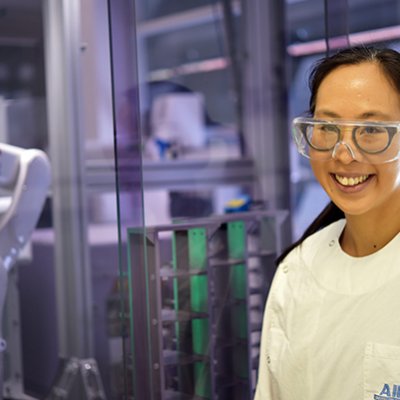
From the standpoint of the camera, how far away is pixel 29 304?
2.89 meters

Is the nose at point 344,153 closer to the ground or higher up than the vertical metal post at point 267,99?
closer to the ground

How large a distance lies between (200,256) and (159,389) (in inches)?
13.4

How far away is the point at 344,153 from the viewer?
135 cm

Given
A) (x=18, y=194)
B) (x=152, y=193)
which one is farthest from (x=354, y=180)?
(x=152, y=193)

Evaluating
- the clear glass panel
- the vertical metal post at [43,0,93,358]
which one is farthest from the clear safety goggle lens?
the vertical metal post at [43,0,93,358]

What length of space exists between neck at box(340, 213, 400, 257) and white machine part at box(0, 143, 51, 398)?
1.16 m

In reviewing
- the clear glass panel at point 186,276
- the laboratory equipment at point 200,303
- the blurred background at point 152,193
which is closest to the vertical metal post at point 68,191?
the blurred background at point 152,193

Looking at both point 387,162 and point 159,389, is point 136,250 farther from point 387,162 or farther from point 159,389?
point 387,162

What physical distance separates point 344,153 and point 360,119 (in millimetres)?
61

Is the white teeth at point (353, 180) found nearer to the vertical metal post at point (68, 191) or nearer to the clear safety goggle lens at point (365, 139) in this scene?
the clear safety goggle lens at point (365, 139)

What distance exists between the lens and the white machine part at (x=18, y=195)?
2.31 metres

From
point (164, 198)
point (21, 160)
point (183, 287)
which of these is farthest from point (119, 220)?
point (164, 198)

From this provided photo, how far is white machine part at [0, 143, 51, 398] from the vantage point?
2307 millimetres

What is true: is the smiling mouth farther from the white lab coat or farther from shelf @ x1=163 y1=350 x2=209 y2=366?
shelf @ x1=163 y1=350 x2=209 y2=366
